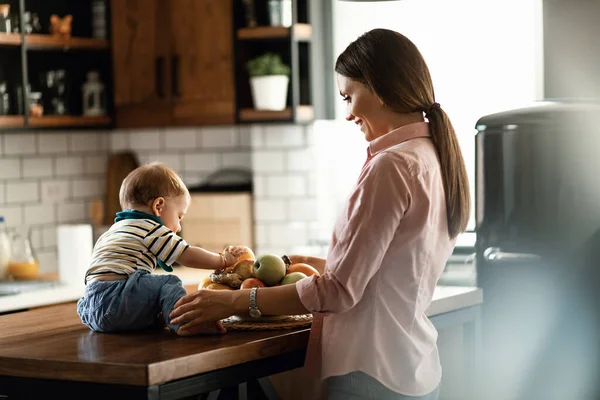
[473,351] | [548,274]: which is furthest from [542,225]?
[473,351]

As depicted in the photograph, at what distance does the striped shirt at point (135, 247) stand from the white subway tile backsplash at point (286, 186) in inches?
95.6

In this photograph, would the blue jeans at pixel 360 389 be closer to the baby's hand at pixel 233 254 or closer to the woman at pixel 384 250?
the woman at pixel 384 250


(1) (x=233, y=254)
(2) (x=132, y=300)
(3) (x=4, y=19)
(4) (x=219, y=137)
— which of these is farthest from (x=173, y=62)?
(2) (x=132, y=300)

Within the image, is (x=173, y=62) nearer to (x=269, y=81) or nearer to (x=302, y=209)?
(x=269, y=81)

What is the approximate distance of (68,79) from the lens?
15.6ft

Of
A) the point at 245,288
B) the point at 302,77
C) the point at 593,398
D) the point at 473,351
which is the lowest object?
the point at 593,398

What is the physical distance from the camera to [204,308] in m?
2.10

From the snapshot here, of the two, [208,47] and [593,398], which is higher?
[208,47]

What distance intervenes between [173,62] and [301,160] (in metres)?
0.77

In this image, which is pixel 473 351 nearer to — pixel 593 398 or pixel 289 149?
pixel 593 398

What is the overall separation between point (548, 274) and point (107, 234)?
57.8 inches

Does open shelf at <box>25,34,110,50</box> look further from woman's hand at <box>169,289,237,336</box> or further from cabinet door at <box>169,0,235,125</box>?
woman's hand at <box>169,289,237,336</box>

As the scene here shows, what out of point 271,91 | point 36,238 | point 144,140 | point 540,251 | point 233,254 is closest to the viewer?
point 233,254

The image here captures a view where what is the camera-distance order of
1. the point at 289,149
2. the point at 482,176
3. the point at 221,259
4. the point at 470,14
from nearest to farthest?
the point at 221,259 < the point at 482,176 < the point at 470,14 < the point at 289,149
